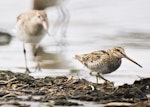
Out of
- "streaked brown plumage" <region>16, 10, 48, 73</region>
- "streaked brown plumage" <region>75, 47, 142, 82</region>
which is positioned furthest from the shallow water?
"streaked brown plumage" <region>16, 10, 48, 73</region>

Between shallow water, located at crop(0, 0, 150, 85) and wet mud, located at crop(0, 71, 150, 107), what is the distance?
0.93 m

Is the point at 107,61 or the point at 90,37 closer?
the point at 107,61

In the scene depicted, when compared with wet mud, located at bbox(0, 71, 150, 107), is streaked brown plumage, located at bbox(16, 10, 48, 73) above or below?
above

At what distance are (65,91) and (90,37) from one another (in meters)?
5.84

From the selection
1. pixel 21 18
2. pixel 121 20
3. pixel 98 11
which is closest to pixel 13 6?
pixel 98 11

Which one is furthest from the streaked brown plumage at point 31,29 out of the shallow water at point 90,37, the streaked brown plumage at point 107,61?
the streaked brown plumage at point 107,61

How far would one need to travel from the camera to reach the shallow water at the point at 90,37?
9.73m

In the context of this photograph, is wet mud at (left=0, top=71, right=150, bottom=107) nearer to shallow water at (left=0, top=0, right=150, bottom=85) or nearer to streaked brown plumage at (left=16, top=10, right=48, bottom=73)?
shallow water at (left=0, top=0, right=150, bottom=85)

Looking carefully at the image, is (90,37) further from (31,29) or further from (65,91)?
(65,91)

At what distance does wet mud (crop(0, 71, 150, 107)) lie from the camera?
678 cm

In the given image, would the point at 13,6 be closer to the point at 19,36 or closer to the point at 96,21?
the point at 96,21

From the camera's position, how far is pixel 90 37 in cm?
1302

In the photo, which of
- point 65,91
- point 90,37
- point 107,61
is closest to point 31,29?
point 90,37

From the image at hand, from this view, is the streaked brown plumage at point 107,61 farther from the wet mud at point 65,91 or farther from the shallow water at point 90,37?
the wet mud at point 65,91
